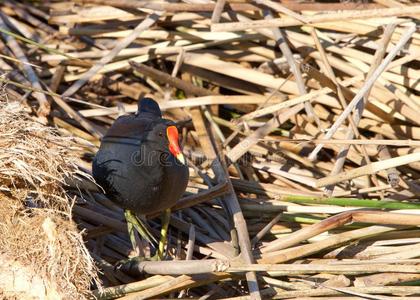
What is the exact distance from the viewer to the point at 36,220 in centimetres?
276

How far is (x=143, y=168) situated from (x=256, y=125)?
0.91m

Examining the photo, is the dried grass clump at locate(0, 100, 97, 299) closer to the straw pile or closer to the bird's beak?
the straw pile

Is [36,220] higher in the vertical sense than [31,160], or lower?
lower

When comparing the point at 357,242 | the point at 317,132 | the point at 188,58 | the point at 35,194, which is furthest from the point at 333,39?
the point at 35,194

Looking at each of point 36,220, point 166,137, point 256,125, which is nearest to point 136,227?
point 166,137

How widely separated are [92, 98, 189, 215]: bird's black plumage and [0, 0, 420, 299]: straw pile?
16 centimetres

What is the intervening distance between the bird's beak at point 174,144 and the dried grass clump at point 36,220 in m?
0.47

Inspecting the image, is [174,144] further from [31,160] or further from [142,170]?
[31,160]

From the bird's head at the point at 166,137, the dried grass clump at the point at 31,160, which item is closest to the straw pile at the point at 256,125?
the dried grass clump at the point at 31,160

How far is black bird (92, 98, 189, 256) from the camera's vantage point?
321 cm

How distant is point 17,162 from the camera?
9.02ft

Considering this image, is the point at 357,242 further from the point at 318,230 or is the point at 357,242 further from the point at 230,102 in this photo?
the point at 230,102

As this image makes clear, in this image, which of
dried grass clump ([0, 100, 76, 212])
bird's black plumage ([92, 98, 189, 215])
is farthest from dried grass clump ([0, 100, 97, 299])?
bird's black plumage ([92, 98, 189, 215])

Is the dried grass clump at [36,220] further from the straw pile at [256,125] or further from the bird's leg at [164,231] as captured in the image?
the bird's leg at [164,231]
